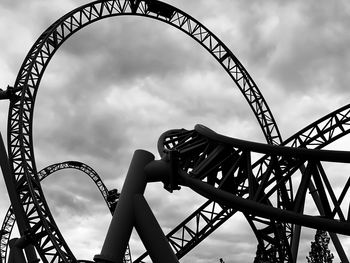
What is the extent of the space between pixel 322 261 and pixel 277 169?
36.1 metres

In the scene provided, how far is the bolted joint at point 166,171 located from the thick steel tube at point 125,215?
0.21m

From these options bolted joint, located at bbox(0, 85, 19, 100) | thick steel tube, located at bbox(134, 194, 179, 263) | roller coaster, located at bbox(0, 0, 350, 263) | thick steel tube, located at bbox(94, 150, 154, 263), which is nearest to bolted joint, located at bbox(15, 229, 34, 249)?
roller coaster, located at bbox(0, 0, 350, 263)

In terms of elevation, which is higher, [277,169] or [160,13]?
[160,13]

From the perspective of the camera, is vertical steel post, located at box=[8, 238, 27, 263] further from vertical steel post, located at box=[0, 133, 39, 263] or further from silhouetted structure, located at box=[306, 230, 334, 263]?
silhouetted structure, located at box=[306, 230, 334, 263]

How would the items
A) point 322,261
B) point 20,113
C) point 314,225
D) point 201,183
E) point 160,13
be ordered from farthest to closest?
point 322,261, point 160,13, point 20,113, point 201,183, point 314,225

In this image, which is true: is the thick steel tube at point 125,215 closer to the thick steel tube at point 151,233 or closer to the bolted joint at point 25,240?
the thick steel tube at point 151,233

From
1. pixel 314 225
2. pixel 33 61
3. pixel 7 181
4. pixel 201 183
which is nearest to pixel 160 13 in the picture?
pixel 33 61

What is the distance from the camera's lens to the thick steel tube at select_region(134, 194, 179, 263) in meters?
9.20

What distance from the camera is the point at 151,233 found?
31.0 feet

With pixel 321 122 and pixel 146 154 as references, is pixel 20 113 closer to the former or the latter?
pixel 146 154

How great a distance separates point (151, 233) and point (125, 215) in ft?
2.52

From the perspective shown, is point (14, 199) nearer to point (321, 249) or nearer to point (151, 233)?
point (151, 233)

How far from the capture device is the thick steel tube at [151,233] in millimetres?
9195

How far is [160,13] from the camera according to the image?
2308 centimetres
